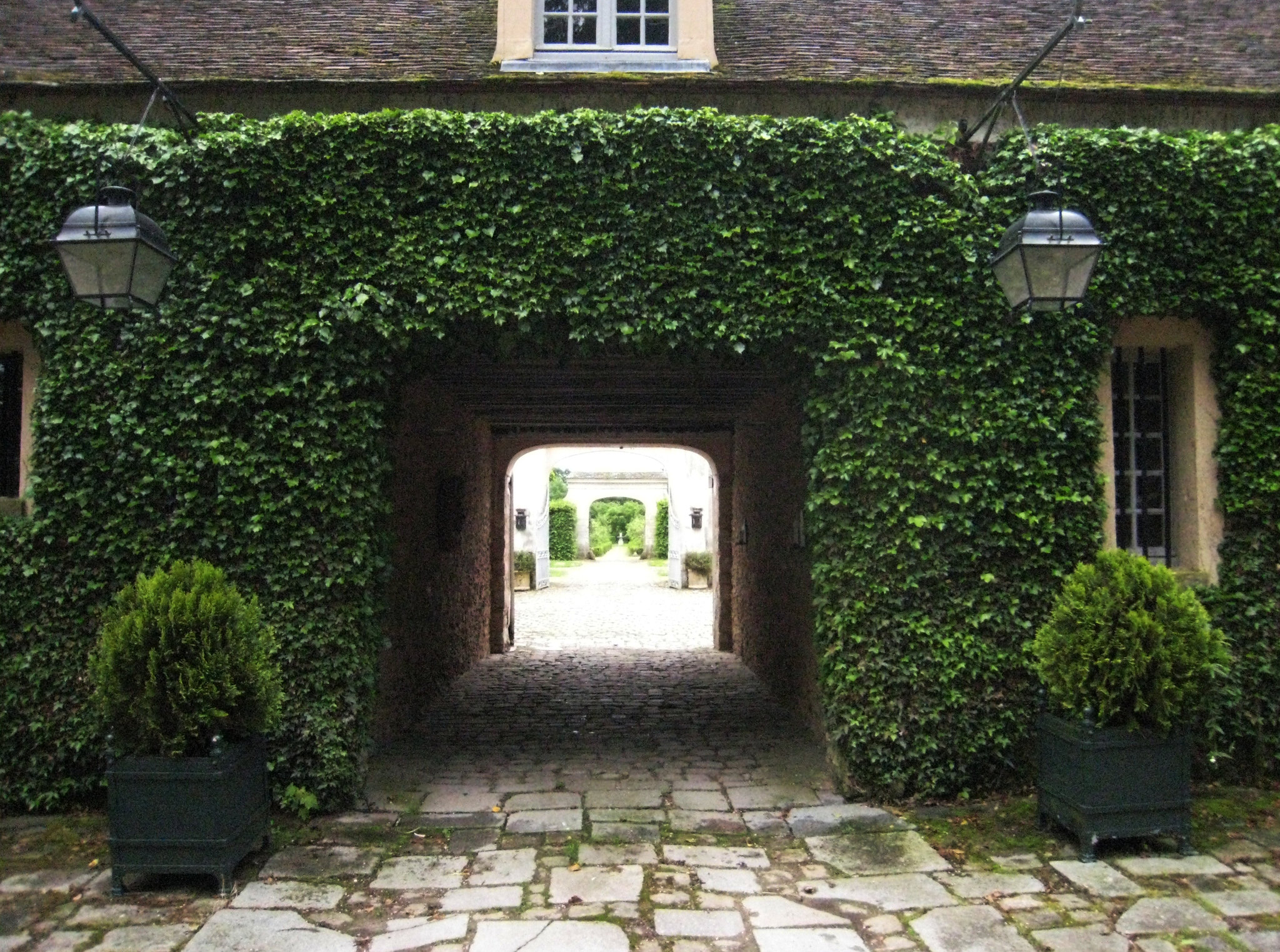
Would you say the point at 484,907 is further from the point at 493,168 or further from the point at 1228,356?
the point at 1228,356

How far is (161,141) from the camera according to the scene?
555 centimetres

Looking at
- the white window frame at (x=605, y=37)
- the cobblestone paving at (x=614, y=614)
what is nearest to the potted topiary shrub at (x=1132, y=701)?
the white window frame at (x=605, y=37)

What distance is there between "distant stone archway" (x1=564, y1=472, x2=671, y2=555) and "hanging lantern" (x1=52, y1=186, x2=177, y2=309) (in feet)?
121

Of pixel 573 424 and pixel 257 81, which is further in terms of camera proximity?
pixel 573 424

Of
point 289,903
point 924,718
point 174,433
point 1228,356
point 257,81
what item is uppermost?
point 257,81

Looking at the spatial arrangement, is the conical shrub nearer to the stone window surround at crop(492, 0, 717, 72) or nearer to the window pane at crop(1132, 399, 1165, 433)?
the stone window surround at crop(492, 0, 717, 72)

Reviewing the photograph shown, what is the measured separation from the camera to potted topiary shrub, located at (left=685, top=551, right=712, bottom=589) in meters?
26.9

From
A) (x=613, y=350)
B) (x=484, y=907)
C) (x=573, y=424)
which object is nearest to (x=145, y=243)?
(x=613, y=350)

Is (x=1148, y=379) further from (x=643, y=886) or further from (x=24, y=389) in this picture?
(x=24, y=389)

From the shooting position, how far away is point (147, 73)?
5203mm

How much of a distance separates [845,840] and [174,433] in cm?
445

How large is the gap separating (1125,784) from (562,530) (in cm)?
3631

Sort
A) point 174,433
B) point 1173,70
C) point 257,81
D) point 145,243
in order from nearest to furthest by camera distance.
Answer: point 145,243, point 174,433, point 257,81, point 1173,70

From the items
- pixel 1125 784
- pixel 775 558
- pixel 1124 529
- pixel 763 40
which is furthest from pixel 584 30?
pixel 1125 784
